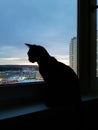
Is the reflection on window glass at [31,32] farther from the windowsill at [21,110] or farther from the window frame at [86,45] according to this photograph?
the windowsill at [21,110]

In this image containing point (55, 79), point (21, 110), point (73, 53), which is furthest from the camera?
point (73, 53)

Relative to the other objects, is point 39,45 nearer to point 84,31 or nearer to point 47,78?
point 47,78

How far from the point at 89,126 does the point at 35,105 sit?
431 millimetres

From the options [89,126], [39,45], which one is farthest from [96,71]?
[39,45]

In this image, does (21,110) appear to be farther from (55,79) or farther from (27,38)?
(27,38)

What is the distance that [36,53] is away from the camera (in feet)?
4.13

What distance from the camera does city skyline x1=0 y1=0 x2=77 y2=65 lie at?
4.02 feet

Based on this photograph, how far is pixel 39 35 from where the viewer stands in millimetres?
1364

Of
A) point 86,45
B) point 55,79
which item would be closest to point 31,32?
point 55,79

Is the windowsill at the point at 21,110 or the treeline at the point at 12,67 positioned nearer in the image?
the windowsill at the point at 21,110

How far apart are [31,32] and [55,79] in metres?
0.35

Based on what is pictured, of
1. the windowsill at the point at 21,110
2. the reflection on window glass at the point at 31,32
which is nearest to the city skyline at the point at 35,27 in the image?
the reflection on window glass at the point at 31,32

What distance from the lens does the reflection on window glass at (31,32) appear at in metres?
1.23

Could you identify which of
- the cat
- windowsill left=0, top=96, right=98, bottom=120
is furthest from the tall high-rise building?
windowsill left=0, top=96, right=98, bottom=120
